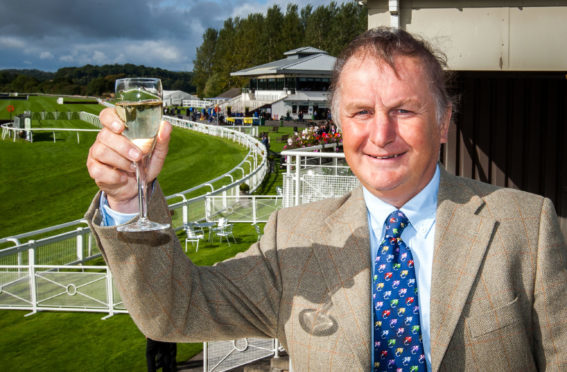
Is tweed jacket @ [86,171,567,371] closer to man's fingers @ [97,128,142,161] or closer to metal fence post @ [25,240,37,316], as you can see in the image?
man's fingers @ [97,128,142,161]

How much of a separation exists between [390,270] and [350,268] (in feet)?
0.52

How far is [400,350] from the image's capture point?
2080mm

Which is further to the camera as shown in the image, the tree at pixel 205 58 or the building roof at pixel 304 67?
the tree at pixel 205 58

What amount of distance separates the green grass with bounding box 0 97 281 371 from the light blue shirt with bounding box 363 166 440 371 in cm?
683

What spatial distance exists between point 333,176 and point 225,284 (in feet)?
21.3

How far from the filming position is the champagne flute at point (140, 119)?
63.1 inches

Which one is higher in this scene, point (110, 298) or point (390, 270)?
point (390, 270)

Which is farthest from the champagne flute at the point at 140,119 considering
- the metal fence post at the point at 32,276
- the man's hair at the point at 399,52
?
the metal fence post at the point at 32,276

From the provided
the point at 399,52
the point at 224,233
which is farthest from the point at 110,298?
the point at 399,52

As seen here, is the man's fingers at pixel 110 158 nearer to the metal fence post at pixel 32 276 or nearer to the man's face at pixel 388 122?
the man's face at pixel 388 122

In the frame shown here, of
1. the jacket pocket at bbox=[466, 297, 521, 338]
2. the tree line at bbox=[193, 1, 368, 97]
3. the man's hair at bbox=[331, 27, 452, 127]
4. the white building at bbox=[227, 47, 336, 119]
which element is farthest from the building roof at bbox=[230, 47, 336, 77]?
the jacket pocket at bbox=[466, 297, 521, 338]

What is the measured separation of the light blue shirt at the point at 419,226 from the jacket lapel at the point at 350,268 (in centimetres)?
5

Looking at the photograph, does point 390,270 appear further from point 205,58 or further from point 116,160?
point 205,58

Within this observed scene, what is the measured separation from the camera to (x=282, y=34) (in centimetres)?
9256
